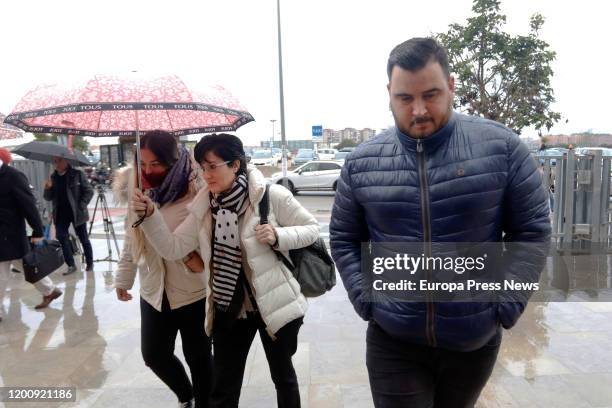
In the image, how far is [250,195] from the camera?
96.2 inches

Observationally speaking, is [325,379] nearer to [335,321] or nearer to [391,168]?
[335,321]

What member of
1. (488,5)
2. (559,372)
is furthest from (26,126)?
(488,5)

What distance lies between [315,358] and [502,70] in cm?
1514

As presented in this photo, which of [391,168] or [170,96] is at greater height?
[170,96]

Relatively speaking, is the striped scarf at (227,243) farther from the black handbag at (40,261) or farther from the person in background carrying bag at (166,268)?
the black handbag at (40,261)

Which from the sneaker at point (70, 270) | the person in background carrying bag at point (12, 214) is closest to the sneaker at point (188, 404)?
the person in background carrying bag at point (12, 214)

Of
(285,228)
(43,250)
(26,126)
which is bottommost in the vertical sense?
(43,250)

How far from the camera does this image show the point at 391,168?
1804 mm

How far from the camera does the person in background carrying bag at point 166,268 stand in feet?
8.77

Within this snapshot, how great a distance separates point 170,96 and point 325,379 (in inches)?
83.8

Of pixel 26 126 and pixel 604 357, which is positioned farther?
pixel 604 357

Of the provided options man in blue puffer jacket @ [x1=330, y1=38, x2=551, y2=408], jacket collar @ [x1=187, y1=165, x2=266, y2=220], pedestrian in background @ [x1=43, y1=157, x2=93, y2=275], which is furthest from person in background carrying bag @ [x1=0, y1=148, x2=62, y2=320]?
man in blue puffer jacket @ [x1=330, y1=38, x2=551, y2=408]

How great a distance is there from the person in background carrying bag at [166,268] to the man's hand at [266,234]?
0.47 meters

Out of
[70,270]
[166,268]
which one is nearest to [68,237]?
[70,270]
